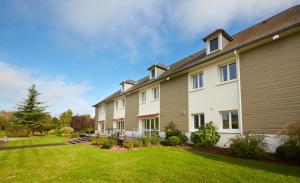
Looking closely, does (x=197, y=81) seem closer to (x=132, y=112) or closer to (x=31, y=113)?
(x=132, y=112)

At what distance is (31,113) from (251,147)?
43.5 meters

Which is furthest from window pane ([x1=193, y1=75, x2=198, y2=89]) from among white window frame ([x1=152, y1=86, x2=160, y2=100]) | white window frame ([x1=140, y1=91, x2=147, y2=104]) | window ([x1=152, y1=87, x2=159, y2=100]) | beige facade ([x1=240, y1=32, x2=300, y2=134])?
white window frame ([x1=140, y1=91, x2=147, y2=104])

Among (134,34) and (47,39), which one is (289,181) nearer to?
Result: (134,34)

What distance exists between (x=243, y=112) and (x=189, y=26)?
9352 mm

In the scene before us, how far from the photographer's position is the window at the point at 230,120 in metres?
11.9

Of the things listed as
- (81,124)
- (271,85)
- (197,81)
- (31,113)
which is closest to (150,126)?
(197,81)

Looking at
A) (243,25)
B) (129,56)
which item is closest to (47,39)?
(129,56)

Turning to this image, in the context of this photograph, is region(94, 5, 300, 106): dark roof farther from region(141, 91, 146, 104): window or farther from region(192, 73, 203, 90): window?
region(141, 91, 146, 104): window

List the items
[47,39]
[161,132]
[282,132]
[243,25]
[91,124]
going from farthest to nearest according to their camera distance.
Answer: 1. [91,124]
2. [161,132]
3. [243,25]
4. [47,39]
5. [282,132]

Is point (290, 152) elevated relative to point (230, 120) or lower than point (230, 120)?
lower

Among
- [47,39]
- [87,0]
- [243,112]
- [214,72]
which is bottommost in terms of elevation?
[243,112]

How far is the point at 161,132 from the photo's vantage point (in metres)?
18.4

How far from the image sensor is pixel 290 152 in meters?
8.06

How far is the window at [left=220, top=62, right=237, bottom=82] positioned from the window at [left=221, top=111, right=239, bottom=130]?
2420 millimetres
